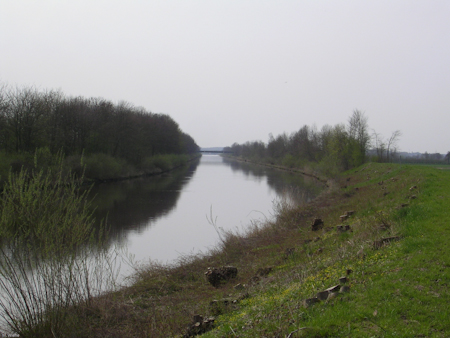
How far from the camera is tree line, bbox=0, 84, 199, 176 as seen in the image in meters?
28.9

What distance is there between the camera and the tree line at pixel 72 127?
94.8 feet

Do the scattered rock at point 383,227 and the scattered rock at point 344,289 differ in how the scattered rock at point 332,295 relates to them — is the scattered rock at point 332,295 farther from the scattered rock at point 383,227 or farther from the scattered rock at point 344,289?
the scattered rock at point 383,227

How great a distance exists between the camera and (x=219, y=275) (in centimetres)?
952

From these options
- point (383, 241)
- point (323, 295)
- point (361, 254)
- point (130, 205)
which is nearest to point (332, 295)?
point (323, 295)

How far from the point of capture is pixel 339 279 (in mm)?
6016

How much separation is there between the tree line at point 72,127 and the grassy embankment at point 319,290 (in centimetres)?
2046

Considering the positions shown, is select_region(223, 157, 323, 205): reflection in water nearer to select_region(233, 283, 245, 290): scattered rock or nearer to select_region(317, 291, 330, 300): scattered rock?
select_region(233, 283, 245, 290): scattered rock

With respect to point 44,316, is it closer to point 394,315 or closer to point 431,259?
point 394,315

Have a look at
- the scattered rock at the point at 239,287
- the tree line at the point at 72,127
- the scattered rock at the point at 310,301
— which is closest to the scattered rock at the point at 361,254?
the scattered rock at the point at 310,301

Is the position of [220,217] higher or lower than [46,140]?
lower

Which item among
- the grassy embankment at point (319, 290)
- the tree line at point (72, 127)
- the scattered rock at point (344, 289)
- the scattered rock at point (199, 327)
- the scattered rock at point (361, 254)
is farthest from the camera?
the tree line at point (72, 127)

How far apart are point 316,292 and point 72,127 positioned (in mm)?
36794

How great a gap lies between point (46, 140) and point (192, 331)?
30198 mm

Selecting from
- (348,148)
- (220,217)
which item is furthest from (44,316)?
(348,148)
